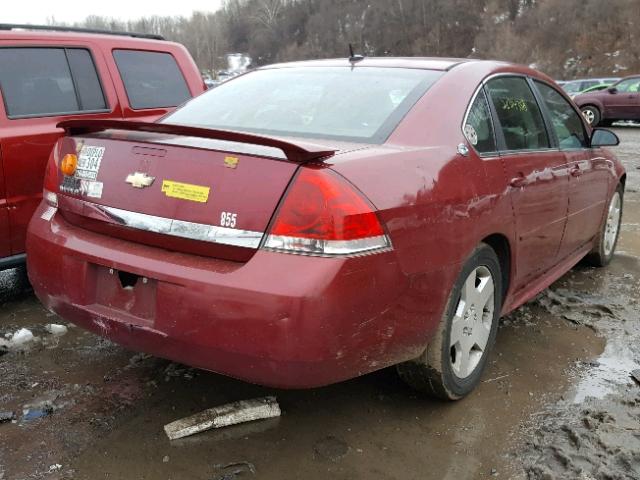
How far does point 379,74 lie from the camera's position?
3100 mm

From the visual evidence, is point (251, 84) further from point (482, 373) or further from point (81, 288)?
point (482, 373)

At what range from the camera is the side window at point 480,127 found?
9.43ft

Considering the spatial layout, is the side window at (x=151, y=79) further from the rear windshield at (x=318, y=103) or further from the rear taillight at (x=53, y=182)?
the rear taillight at (x=53, y=182)

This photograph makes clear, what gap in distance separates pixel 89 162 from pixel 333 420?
60.3 inches

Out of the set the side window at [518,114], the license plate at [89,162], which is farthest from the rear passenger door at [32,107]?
the side window at [518,114]

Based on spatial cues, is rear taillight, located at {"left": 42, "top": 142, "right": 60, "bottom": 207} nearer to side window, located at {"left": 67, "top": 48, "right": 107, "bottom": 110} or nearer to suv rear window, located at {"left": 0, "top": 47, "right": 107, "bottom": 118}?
suv rear window, located at {"left": 0, "top": 47, "right": 107, "bottom": 118}

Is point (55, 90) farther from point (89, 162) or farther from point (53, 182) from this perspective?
point (89, 162)

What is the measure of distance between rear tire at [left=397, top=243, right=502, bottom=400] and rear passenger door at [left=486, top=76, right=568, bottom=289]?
1.07ft

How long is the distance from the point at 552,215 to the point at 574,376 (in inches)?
35.3

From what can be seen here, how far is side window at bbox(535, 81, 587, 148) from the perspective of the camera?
3846 millimetres

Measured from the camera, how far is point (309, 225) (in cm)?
211

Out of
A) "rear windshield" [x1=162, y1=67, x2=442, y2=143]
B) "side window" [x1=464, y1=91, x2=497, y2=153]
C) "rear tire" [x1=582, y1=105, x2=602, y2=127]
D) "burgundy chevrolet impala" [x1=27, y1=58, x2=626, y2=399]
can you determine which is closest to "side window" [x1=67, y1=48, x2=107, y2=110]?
"rear windshield" [x1=162, y1=67, x2=442, y2=143]

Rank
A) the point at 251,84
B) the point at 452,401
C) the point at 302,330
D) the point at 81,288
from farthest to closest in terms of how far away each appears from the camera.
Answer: the point at 251,84 → the point at 452,401 → the point at 81,288 → the point at 302,330

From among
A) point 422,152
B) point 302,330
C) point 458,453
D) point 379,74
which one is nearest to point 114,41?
point 379,74
